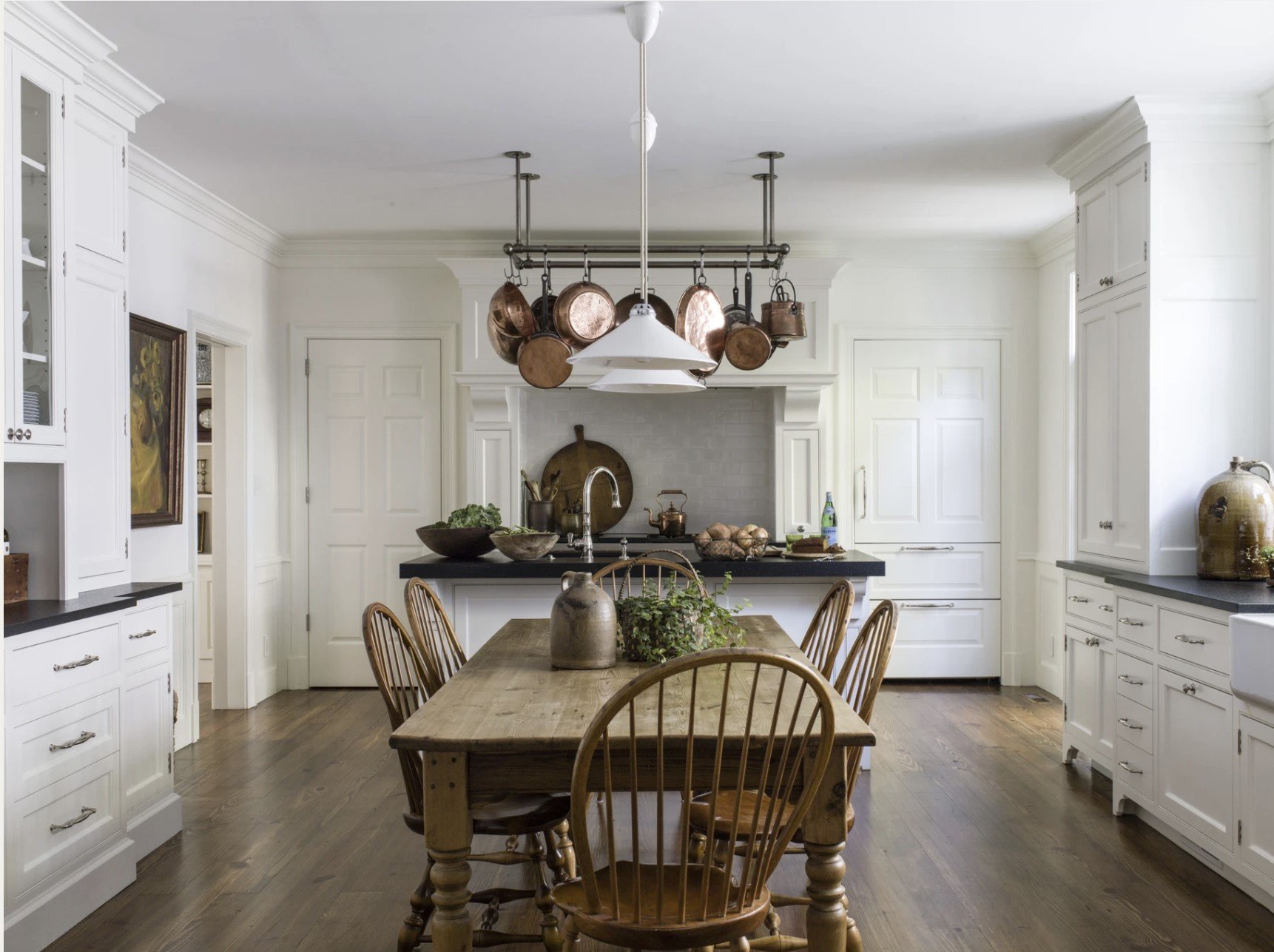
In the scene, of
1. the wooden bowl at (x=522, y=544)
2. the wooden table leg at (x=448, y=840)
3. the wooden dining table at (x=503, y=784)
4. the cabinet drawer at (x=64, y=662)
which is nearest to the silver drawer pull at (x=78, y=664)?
the cabinet drawer at (x=64, y=662)

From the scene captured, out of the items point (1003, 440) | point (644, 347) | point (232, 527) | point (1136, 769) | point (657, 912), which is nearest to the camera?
point (657, 912)

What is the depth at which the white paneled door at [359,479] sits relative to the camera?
20.2 ft

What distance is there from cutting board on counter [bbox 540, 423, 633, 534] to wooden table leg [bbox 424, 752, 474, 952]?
14.2 feet

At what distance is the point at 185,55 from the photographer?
11.1 feet

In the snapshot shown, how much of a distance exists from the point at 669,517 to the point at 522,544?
6.10 feet

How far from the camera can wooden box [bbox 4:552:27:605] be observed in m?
3.05

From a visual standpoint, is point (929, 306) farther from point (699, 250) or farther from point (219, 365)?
point (219, 365)

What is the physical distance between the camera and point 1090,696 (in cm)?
418

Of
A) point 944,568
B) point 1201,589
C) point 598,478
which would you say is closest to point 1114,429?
point 1201,589

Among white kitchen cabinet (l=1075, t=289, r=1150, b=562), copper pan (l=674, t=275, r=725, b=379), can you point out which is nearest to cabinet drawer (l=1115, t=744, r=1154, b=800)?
white kitchen cabinet (l=1075, t=289, r=1150, b=562)

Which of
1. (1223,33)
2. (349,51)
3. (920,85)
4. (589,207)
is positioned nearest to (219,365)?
(589,207)

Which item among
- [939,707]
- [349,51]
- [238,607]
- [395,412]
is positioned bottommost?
[939,707]

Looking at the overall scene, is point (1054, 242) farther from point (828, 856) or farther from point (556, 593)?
point (828, 856)

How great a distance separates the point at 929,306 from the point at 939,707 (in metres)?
2.37
